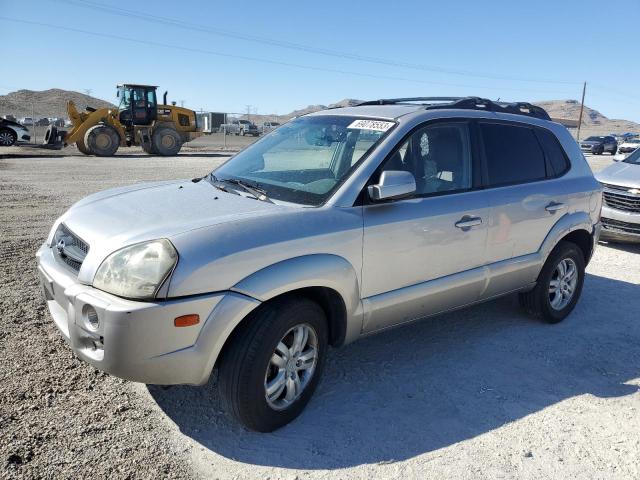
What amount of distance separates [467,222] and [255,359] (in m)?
1.85

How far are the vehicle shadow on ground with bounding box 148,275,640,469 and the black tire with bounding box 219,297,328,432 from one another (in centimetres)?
18

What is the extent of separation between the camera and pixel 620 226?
786 centimetres

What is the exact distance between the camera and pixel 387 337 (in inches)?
174

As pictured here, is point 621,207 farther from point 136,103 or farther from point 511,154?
point 136,103

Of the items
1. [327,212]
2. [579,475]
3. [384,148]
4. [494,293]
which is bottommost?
[579,475]

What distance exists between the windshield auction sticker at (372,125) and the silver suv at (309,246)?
1 cm

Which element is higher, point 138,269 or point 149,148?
point 138,269

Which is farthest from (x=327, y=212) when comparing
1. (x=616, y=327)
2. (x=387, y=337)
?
(x=616, y=327)

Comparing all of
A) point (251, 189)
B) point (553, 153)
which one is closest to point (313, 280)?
point (251, 189)

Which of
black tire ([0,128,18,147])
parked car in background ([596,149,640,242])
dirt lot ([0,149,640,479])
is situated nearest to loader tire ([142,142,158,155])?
black tire ([0,128,18,147])

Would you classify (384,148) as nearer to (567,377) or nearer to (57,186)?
(567,377)

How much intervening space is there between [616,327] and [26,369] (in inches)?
186

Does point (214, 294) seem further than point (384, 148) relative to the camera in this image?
No

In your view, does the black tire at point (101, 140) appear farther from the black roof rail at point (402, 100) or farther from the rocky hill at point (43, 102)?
→ the rocky hill at point (43, 102)
